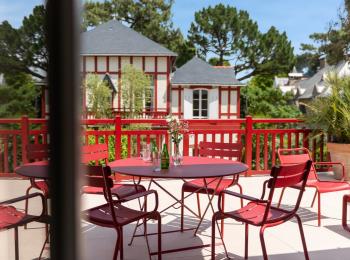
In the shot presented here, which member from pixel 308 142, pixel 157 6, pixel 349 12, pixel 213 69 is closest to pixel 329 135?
pixel 308 142

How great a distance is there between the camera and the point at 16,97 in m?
0.91

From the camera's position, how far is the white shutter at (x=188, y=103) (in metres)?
22.3

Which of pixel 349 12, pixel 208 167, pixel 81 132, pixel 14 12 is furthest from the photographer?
pixel 349 12

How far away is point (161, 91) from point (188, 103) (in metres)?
1.81

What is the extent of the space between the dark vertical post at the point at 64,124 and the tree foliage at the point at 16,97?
206 mm

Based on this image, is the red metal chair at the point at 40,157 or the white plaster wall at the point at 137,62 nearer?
the red metal chair at the point at 40,157

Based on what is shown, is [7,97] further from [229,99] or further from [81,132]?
[229,99]

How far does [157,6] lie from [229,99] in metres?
11.1

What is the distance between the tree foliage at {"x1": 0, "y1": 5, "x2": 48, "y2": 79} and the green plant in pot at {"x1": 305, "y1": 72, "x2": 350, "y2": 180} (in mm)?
6122

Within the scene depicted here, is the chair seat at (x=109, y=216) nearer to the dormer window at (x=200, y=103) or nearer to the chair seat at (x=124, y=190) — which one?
the chair seat at (x=124, y=190)

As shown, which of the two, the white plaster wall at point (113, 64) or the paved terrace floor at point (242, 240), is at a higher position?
the white plaster wall at point (113, 64)

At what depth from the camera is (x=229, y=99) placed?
23203mm

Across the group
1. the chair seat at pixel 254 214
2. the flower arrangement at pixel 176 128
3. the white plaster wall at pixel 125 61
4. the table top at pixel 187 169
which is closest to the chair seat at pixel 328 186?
the table top at pixel 187 169

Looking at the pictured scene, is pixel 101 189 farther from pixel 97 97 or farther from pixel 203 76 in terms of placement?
pixel 203 76
